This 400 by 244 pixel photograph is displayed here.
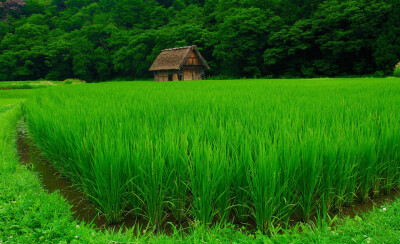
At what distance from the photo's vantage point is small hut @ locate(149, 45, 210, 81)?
84.3 feet

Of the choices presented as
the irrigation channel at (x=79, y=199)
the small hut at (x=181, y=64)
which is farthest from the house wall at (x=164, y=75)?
the irrigation channel at (x=79, y=199)

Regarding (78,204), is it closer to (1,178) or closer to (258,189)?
(1,178)

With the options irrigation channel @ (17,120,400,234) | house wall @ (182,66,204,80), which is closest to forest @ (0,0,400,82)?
house wall @ (182,66,204,80)

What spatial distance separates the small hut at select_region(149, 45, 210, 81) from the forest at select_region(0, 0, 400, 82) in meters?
4.30

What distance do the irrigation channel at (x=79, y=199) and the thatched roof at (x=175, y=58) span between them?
69.9ft

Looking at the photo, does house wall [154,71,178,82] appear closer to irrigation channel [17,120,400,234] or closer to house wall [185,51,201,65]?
house wall [185,51,201,65]

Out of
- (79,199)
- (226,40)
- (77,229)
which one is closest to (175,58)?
(226,40)

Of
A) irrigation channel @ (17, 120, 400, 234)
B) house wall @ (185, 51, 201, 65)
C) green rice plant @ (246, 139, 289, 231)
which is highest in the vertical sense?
house wall @ (185, 51, 201, 65)

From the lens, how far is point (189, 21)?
37156mm

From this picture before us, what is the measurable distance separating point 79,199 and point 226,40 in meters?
29.7

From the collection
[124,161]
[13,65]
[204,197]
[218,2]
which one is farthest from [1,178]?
[13,65]

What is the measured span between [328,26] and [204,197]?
2789cm

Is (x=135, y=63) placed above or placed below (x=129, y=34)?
below

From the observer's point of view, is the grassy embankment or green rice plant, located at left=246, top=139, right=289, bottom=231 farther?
green rice plant, located at left=246, top=139, right=289, bottom=231
